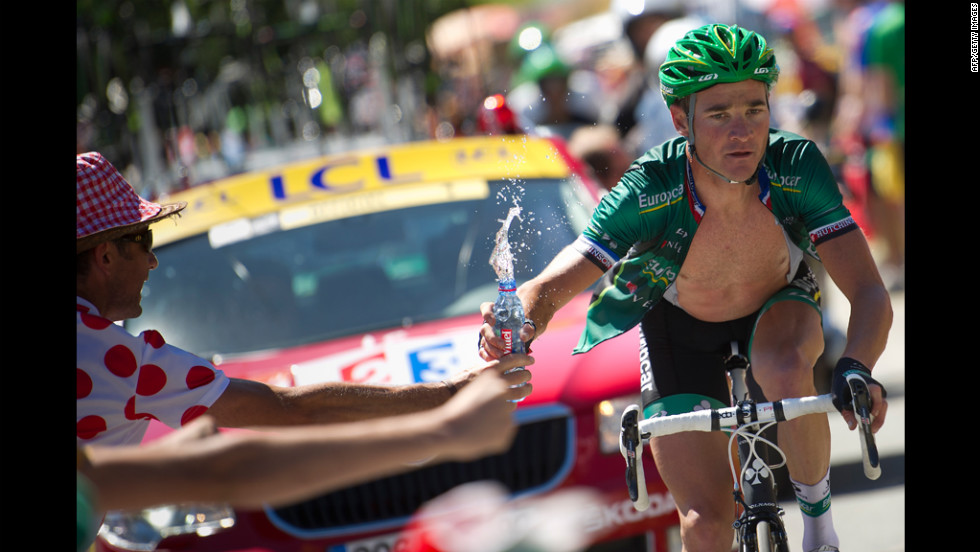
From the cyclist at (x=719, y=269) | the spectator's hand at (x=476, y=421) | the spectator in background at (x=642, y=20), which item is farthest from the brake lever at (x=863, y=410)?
the spectator in background at (x=642, y=20)

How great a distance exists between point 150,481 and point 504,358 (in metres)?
1.14

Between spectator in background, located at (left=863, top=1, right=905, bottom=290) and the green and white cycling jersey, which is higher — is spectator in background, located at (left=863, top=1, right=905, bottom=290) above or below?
above

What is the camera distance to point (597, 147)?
5.07 metres

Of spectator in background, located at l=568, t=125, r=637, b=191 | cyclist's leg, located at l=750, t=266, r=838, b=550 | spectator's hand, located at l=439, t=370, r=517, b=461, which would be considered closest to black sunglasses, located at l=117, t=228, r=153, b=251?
spectator's hand, located at l=439, t=370, r=517, b=461

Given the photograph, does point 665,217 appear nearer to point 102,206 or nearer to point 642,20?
point 102,206

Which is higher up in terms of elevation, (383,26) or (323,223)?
(383,26)

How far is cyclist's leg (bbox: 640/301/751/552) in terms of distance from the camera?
2943 millimetres

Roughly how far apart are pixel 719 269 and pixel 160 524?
6.66 ft

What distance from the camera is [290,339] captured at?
167 inches

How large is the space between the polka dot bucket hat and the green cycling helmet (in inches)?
53.7

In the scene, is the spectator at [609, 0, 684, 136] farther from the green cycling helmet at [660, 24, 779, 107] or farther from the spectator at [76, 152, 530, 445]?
the spectator at [76, 152, 530, 445]

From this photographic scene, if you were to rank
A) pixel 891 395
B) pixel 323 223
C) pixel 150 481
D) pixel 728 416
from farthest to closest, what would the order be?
pixel 891 395
pixel 323 223
pixel 728 416
pixel 150 481
